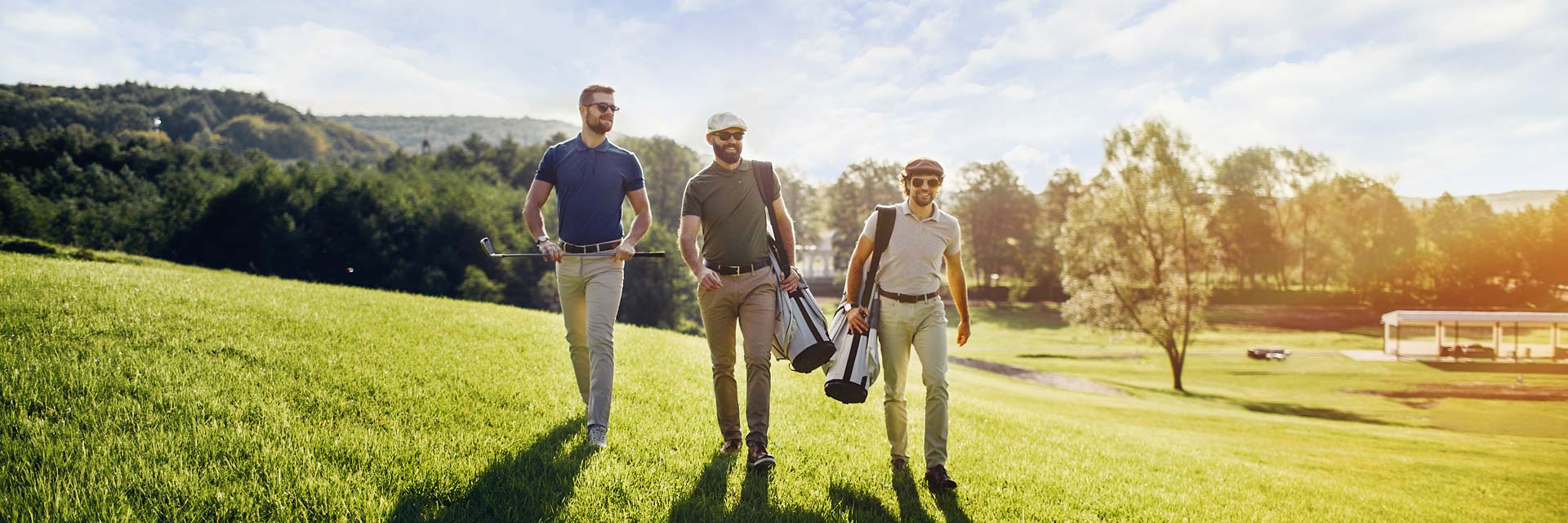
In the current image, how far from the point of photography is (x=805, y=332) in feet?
18.0

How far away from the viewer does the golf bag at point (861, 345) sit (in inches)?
214

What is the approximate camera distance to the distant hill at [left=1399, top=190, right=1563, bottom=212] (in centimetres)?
4278

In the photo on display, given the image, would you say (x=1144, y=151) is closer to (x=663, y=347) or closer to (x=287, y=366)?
(x=663, y=347)

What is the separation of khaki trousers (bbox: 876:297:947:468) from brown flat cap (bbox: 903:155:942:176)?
1.01 m

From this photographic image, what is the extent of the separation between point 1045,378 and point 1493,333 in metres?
22.5

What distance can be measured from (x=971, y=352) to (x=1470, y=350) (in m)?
23.7

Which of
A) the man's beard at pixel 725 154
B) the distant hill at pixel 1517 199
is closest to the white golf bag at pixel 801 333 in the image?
the man's beard at pixel 725 154

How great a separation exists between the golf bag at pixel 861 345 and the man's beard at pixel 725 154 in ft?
3.89

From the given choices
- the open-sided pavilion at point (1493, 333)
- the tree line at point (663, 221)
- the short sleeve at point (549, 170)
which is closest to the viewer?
the short sleeve at point (549, 170)

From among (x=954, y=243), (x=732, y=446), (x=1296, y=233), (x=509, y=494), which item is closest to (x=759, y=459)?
(x=732, y=446)

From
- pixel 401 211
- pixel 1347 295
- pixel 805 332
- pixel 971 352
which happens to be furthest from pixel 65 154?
pixel 1347 295

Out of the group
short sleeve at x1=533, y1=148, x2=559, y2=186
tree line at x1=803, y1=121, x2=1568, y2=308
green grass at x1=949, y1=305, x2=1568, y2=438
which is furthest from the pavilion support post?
short sleeve at x1=533, y1=148, x2=559, y2=186

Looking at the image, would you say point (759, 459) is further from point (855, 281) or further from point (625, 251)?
point (625, 251)

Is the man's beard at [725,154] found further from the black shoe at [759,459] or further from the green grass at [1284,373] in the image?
the green grass at [1284,373]
